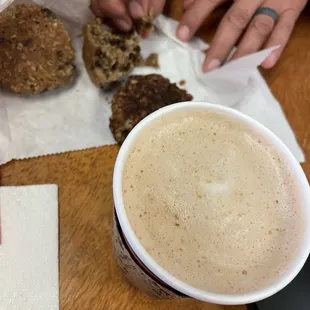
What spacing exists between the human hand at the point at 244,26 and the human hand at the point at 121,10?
7 centimetres

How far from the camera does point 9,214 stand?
556mm

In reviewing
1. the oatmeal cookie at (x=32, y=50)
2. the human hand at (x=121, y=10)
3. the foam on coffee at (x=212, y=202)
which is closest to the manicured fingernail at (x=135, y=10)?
the human hand at (x=121, y=10)

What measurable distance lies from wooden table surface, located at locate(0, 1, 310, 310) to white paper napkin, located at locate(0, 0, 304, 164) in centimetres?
2

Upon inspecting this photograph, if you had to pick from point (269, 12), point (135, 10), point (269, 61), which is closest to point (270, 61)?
point (269, 61)

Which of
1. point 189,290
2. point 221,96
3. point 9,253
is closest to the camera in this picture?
point 189,290

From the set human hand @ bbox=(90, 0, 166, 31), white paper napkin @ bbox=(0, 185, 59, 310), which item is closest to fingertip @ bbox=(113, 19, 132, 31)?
human hand @ bbox=(90, 0, 166, 31)

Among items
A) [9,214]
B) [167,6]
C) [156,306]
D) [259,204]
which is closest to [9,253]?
[9,214]

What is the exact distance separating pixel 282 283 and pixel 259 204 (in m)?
0.08

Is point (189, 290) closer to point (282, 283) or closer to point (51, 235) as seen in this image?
point (282, 283)

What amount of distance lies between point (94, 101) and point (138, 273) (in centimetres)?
29

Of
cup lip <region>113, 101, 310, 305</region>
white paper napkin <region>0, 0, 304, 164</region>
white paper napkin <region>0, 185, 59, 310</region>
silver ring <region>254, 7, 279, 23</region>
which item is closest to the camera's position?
cup lip <region>113, 101, 310, 305</region>

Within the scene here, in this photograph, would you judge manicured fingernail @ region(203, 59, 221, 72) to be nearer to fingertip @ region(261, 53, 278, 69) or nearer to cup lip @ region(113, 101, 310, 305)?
fingertip @ region(261, 53, 278, 69)

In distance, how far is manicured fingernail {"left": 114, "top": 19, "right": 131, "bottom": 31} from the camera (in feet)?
2.19

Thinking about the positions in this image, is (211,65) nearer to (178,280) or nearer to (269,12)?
(269,12)
